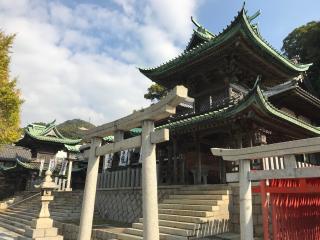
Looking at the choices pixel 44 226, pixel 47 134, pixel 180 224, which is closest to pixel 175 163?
pixel 180 224

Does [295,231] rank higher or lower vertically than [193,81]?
lower

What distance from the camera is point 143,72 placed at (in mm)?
17438

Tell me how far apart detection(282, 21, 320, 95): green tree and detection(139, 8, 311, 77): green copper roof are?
19006 millimetres

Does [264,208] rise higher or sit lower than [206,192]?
lower

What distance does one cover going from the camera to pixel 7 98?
60.7 feet

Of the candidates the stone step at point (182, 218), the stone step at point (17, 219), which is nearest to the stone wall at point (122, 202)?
the stone step at point (182, 218)

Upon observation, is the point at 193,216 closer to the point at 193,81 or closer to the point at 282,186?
the point at 282,186

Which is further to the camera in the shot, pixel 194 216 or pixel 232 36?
pixel 232 36

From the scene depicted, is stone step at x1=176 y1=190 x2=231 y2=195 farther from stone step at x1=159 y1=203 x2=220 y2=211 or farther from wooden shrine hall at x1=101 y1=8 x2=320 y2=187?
wooden shrine hall at x1=101 y1=8 x2=320 y2=187

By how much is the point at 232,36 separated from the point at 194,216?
7443 millimetres

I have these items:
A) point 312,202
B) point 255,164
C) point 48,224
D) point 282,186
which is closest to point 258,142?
point 255,164

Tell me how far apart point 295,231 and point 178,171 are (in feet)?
26.3

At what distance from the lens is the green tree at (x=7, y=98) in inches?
723

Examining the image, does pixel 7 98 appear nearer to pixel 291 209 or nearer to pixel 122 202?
pixel 122 202
